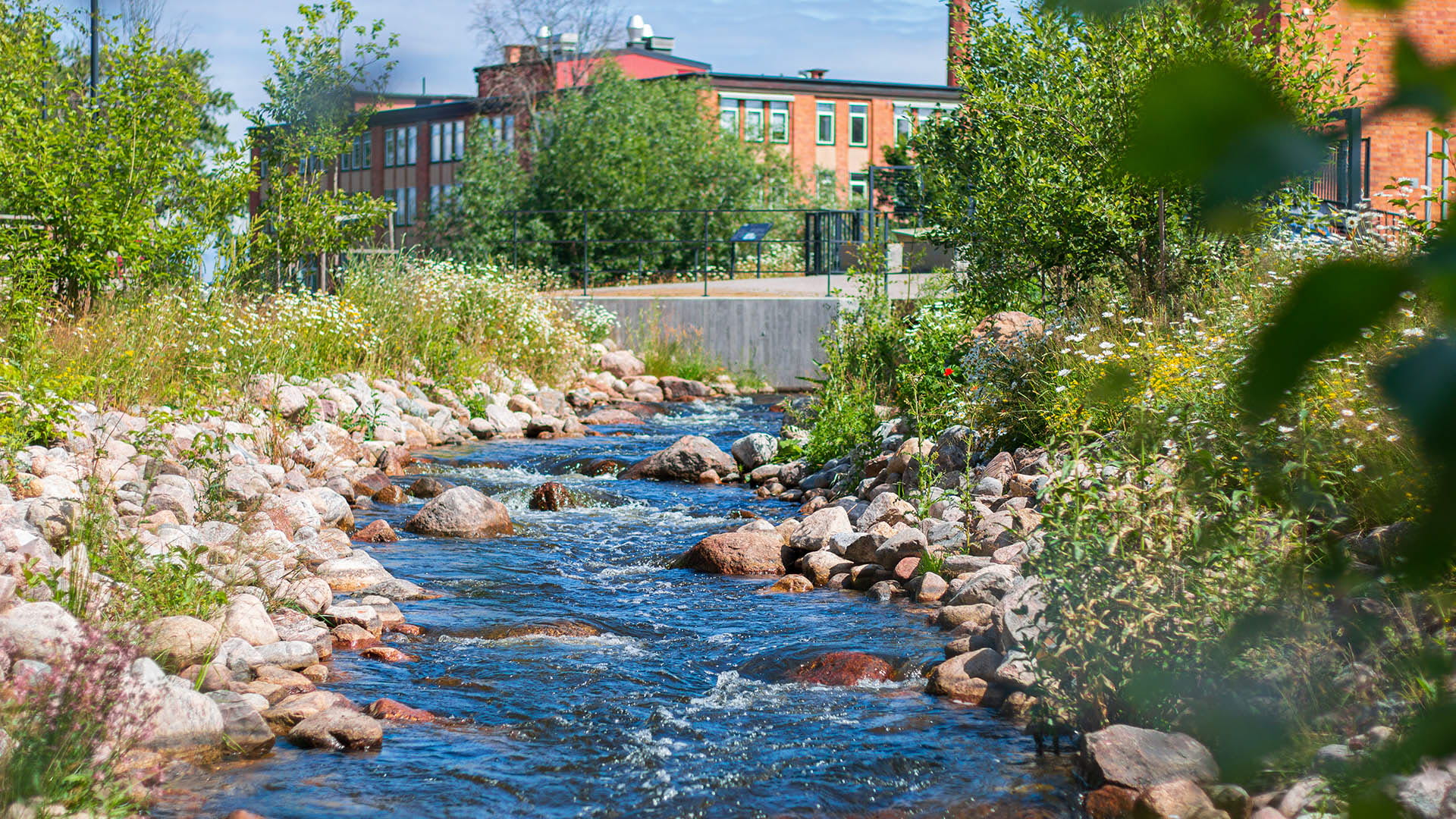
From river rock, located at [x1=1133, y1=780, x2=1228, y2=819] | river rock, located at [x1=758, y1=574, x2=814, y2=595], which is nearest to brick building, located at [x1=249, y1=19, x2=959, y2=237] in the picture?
river rock, located at [x1=758, y1=574, x2=814, y2=595]

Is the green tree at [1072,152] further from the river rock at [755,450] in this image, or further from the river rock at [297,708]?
the river rock at [297,708]

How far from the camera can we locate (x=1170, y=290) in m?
9.38

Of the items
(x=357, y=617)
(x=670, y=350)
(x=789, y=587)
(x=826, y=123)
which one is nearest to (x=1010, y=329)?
(x=789, y=587)

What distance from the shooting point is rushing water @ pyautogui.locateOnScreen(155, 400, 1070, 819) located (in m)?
4.06

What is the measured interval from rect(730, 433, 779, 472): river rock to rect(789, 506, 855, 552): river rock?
344 cm

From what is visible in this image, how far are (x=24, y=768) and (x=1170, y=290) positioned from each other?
8.21 metres

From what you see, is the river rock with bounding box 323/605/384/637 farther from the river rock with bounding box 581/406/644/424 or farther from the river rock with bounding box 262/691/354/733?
the river rock with bounding box 581/406/644/424

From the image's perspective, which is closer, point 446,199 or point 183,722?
point 183,722

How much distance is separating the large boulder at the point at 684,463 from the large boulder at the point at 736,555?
3.48 m

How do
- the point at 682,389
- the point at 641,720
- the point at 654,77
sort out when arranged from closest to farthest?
the point at 641,720
the point at 682,389
the point at 654,77

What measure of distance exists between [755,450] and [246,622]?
6.80 meters

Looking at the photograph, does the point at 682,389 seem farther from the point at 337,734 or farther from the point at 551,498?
the point at 337,734

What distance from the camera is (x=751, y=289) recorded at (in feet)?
76.1

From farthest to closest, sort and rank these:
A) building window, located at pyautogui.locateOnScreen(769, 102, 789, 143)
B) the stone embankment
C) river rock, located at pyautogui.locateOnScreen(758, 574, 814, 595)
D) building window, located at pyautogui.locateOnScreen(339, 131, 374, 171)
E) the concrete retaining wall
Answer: building window, located at pyautogui.locateOnScreen(339, 131, 374, 171) → building window, located at pyautogui.locateOnScreen(769, 102, 789, 143) → the concrete retaining wall → river rock, located at pyautogui.locateOnScreen(758, 574, 814, 595) → the stone embankment
